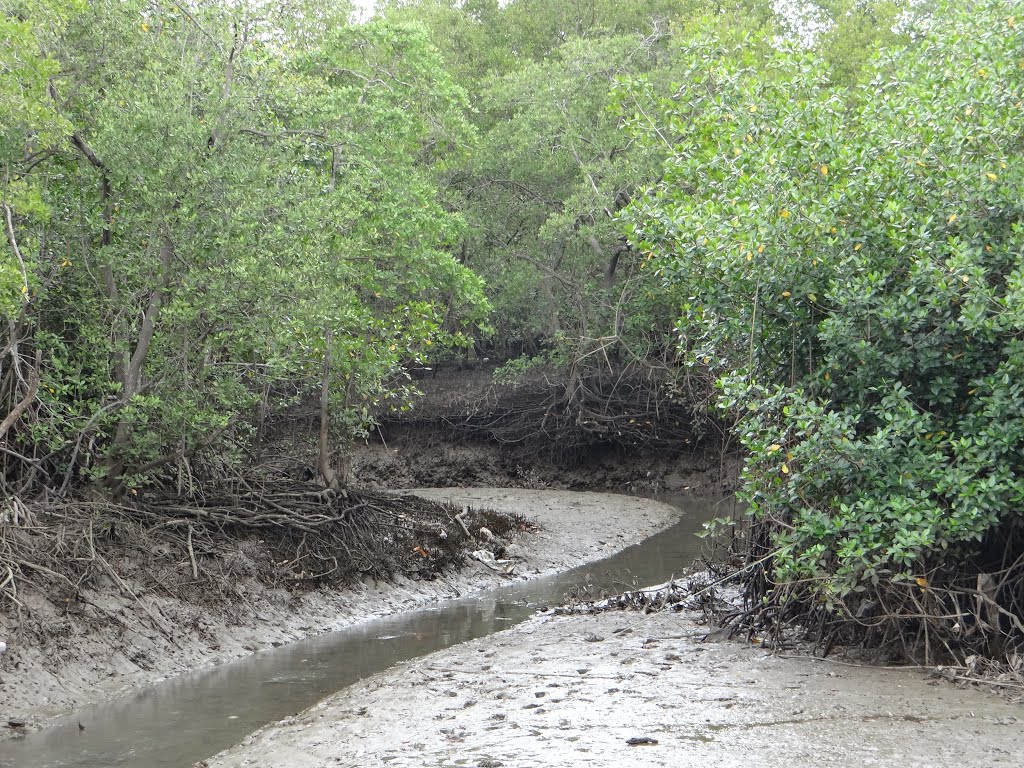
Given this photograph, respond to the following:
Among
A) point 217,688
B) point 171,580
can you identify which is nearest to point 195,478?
point 171,580

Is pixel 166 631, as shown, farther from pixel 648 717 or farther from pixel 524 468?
pixel 524 468

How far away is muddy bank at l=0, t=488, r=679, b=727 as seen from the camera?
8219 mm

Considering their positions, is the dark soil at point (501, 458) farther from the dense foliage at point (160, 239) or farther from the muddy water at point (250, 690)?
the dense foliage at point (160, 239)

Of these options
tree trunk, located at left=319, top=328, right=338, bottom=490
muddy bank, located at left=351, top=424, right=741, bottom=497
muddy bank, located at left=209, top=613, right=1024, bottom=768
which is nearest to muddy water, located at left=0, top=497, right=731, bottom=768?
muddy bank, located at left=209, top=613, right=1024, bottom=768

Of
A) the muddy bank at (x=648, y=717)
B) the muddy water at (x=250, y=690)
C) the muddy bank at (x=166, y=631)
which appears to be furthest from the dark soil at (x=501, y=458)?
the muddy bank at (x=648, y=717)

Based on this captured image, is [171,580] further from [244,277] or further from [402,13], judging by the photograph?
→ [402,13]

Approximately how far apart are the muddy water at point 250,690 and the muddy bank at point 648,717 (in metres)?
0.46

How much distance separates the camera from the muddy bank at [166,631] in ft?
27.0

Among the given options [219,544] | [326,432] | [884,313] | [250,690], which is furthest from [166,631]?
[884,313]

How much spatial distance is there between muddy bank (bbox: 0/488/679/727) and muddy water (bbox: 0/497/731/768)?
0.23 metres

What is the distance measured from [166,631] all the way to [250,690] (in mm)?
1515

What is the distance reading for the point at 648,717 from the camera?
6.51 m

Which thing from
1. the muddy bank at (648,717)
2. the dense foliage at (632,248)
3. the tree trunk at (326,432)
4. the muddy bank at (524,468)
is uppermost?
the dense foliage at (632,248)

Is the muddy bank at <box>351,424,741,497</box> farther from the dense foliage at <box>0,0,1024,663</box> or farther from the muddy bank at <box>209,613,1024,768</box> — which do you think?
the muddy bank at <box>209,613,1024,768</box>
